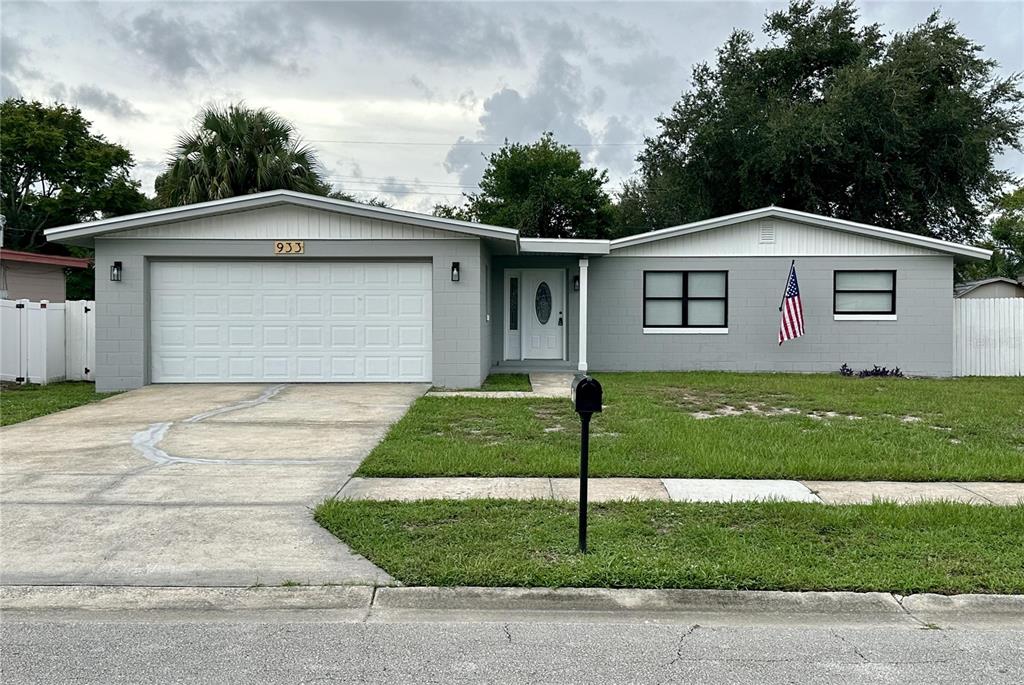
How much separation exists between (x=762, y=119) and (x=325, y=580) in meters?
27.1

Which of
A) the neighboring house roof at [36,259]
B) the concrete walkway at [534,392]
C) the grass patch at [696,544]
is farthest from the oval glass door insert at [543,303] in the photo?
the neighboring house roof at [36,259]

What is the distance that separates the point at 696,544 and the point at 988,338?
16215 millimetres

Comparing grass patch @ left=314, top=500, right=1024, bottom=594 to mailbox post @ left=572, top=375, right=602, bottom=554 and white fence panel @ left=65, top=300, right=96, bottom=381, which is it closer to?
mailbox post @ left=572, top=375, right=602, bottom=554

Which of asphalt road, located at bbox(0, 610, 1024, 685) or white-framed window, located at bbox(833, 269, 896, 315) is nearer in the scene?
asphalt road, located at bbox(0, 610, 1024, 685)

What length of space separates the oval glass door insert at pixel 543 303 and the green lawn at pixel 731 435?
4727mm

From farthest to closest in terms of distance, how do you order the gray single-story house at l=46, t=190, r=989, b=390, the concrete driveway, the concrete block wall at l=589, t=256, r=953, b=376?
the concrete block wall at l=589, t=256, r=953, b=376, the gray single-story house at l=46, t=190, r=989, b=390, the concrete driveway

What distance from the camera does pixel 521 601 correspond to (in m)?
4.73

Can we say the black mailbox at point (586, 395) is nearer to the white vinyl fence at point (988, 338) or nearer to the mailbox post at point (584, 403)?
the mailbox post at point (584, 403)

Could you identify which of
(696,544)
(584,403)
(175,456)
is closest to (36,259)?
(175,456)

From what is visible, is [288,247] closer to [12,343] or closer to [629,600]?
[12,343]

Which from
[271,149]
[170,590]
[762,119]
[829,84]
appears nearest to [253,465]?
[170,590]

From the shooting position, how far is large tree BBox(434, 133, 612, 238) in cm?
3900

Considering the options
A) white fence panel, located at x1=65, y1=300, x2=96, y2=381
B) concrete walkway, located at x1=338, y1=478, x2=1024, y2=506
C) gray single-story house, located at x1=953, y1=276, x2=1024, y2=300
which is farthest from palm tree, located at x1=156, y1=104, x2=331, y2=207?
gray single-story house, located at x1=953, y1=276, x2=1024, y2=300

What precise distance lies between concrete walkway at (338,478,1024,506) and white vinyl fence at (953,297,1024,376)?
1261 cm
